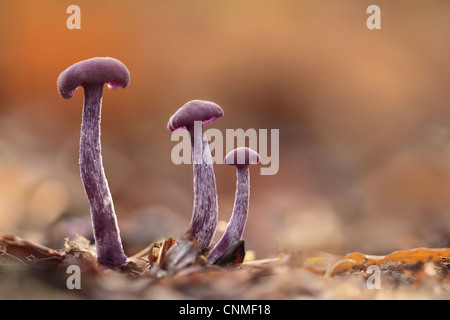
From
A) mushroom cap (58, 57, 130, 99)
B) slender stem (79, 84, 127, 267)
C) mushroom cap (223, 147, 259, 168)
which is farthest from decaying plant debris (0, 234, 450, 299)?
mushroom cap (58, 57, 130, 99)

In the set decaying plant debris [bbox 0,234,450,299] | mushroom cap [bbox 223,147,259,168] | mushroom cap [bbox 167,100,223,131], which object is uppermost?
mushroom cap [bbox 167,100,223,131]

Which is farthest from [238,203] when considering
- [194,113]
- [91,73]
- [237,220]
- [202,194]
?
[91,73]

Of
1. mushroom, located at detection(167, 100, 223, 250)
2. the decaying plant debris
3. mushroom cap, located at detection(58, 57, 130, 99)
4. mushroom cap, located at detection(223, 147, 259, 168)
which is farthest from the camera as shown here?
mushroom cap, located at detection(223, 147, 259, 168)

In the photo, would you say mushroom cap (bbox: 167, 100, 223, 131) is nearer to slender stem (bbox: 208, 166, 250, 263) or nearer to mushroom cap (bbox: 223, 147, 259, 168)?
mushroom cap (bbox: 223, 147, 259, 168)

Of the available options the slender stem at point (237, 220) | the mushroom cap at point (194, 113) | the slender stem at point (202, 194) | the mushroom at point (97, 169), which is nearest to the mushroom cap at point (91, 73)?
the mushroom at point (97, 169)

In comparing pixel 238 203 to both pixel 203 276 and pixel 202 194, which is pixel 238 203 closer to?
pixel 202 194

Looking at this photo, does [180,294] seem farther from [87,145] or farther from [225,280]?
[87,145]

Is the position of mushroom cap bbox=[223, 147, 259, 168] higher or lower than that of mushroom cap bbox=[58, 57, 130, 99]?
lower

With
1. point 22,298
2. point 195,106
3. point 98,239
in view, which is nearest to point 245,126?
point 195,106
